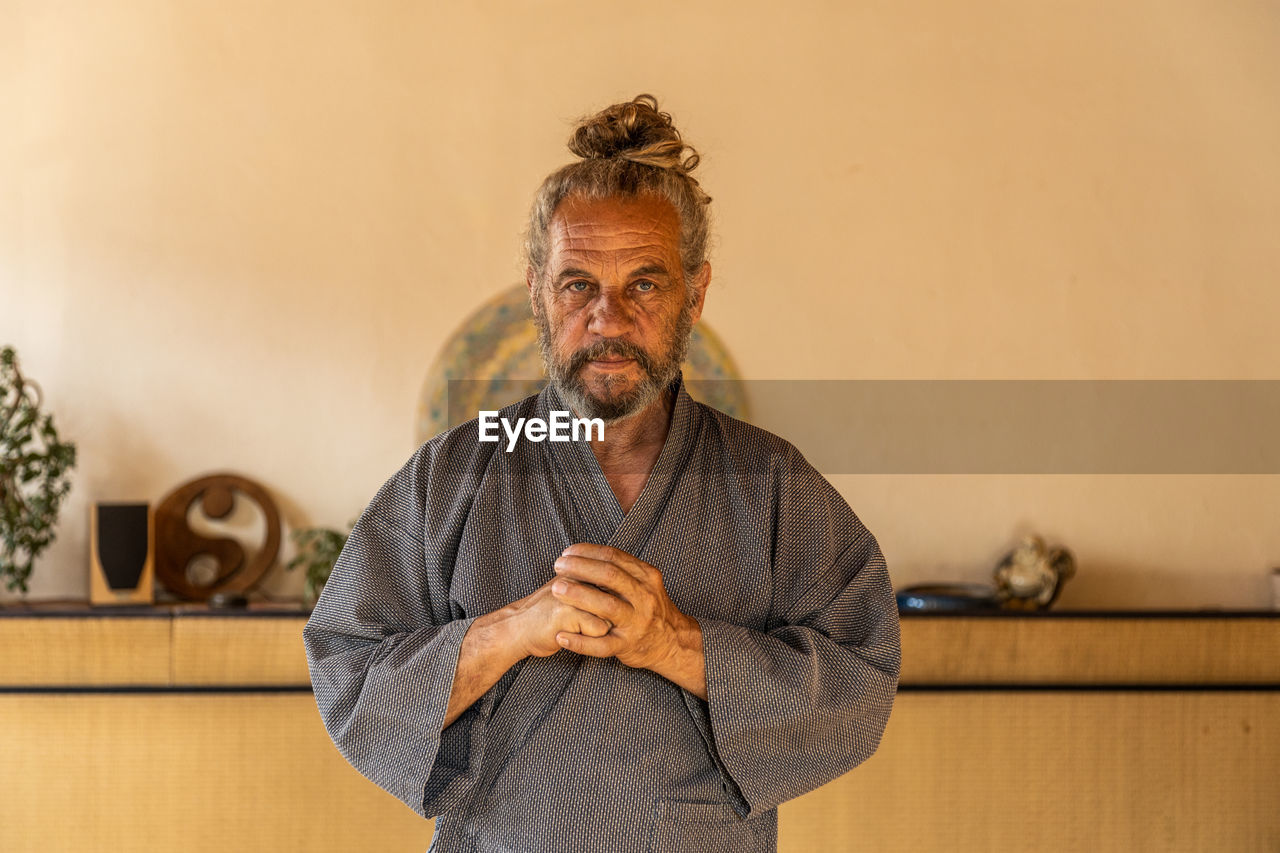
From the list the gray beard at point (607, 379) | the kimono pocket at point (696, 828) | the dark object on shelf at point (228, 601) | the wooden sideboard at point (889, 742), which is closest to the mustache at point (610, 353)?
the gray beard at point (607, 379)

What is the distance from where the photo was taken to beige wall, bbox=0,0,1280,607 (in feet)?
9.78

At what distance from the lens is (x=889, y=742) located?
2580 millimetres

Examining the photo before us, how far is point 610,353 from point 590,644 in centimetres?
33

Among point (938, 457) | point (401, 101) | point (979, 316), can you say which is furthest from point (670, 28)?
point (938, 457)

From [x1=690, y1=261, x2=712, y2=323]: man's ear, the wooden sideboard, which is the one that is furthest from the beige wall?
[x1=690, y1=261, x2=712, y2=323]: man's ear

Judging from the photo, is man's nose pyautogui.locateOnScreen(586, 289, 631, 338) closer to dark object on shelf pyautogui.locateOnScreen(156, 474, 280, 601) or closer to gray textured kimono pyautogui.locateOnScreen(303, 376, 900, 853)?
gray textured kimono pyautogui.locateOnScreen(303, 376, 900, 853)

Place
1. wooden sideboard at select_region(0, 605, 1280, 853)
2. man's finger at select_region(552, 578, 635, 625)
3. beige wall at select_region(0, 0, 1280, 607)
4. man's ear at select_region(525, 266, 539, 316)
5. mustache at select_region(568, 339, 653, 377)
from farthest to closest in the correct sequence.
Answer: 1. beige wall at select_region(0, 0, 1280, 607)
2. wooden sideboard at select_region(0, 605, 1280, 853)
3. man's ear at select_region(525, 266, 539, 316)
4. mustache at select_region(568, 339, 653, 377)
5. man's finger at select_region(552, 578, 635, 625)

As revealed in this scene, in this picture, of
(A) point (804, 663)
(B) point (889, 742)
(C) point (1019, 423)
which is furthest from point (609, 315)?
(C) point (1019, 423)

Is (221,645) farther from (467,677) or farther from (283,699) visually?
(467,677)

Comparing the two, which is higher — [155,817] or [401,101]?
[401,101]

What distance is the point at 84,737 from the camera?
2516mm

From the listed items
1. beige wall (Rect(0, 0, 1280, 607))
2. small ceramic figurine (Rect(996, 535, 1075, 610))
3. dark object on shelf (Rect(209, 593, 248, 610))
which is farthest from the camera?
beige wall (Rect(0, 0, 1280, 607))

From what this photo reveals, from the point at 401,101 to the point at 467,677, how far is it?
2195 millimetres

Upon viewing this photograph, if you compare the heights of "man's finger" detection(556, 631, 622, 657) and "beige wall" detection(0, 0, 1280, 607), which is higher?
"beige wall" detection(0, 0, 1280, 607)
